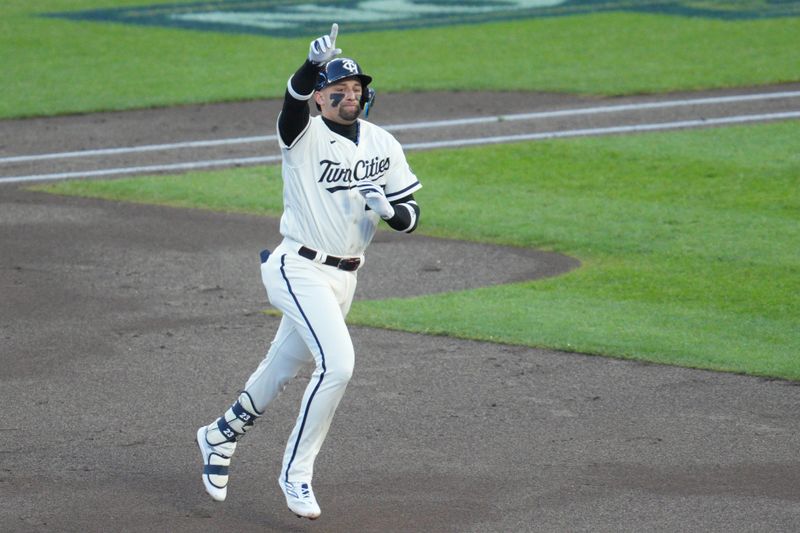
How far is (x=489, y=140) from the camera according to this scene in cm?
1625

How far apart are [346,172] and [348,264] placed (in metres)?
0.45

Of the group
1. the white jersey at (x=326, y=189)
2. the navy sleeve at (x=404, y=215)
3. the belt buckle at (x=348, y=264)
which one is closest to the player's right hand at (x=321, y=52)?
the white jersey at (x=326, y=189)

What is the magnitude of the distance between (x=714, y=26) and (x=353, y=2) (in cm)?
802

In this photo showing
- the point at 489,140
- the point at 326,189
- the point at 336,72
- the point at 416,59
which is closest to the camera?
the point at 336,72

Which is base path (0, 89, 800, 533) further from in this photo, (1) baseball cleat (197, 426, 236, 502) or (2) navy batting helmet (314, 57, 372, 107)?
(2) navy batting helmet (314, 57, 372, 107)

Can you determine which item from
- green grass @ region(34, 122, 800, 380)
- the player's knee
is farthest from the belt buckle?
green grass @ region(34, 122, 800, 380)

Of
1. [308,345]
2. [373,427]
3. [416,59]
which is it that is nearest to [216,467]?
[308,345]

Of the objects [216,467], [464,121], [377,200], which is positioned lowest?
[464,121]

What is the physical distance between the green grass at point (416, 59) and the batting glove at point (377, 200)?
13.3 metres

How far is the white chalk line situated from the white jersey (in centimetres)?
1014

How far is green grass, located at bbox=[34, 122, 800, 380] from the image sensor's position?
9391 millimetres

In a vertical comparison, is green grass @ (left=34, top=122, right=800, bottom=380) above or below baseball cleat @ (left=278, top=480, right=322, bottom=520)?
below

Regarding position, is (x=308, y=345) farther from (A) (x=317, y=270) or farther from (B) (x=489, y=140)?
(B) (x=489, y=140)

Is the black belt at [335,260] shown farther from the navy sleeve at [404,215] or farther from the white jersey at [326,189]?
the navy sleeve at [404,215]
